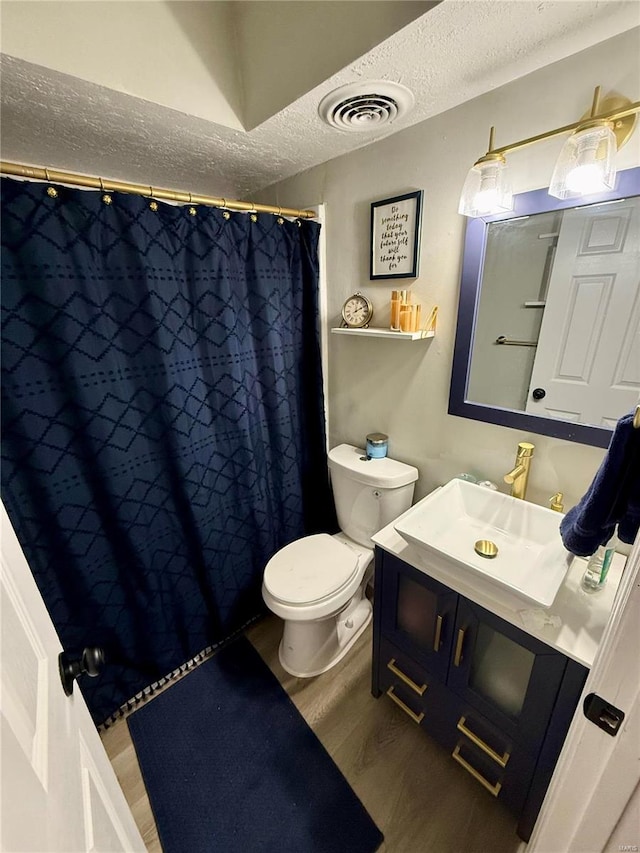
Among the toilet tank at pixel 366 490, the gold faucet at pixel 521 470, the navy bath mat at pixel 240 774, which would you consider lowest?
the navy bath mat at pixel 240 774

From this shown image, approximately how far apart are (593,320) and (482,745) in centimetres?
130

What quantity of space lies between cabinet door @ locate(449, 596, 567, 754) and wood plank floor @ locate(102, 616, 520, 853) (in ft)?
1.25

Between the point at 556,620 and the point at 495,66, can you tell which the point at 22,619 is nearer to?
the point at 556,620

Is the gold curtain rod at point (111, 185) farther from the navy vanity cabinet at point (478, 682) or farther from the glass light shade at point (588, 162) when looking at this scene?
the navy vanity cabinet at point (478, 682)

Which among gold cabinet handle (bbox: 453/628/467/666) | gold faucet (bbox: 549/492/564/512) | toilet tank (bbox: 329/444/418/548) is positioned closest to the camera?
gold cabinet handle (bbox: 453/628/467/666)

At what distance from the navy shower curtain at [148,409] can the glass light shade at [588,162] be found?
3.20 ft

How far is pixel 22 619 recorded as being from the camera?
0.54 meters

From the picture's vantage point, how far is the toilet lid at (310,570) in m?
1.38

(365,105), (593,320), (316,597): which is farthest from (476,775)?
(365,105)

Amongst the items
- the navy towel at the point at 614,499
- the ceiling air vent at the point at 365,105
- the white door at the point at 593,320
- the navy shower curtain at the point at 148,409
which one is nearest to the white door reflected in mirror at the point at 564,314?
the white door at the point at 593,320

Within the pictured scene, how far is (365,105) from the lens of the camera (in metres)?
1.02

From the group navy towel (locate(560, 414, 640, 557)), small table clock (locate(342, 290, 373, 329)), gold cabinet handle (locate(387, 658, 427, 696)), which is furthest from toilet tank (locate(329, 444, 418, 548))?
navy towel (locate(560, 414, 640, 557))

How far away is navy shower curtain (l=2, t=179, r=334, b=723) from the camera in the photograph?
103cm

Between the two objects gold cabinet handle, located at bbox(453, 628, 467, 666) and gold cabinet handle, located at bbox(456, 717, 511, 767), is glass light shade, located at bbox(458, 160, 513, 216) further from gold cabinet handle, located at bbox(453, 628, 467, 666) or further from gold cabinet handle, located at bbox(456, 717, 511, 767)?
gold cabinet handle, located at bbox(456, 717, 511, 767)
